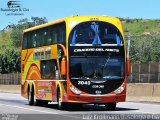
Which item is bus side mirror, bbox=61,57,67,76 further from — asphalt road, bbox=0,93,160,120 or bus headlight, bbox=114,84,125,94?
bus headlight, bbox=114,84,125,94

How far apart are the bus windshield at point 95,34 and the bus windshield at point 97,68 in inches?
28.3

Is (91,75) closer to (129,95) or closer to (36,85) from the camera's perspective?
(36,85)

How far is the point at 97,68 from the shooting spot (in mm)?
25922

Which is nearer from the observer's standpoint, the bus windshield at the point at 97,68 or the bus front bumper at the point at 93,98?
the bus front bumper at the point at 93,98

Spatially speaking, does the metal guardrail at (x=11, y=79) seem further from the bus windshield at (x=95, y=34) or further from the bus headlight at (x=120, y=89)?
the bus headlight at (x=120, y=89)

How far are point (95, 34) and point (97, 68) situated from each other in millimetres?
1490

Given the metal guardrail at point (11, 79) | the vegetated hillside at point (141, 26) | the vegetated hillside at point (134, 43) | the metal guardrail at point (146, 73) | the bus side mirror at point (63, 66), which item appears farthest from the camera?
the vegetated hillside at point (141, 26)

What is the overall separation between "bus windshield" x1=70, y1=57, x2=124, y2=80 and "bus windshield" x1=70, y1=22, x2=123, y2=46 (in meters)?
0.72

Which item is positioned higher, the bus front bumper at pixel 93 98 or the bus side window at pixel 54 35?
the bus side window at pixel 54 35

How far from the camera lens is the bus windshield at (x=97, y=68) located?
25.8 m

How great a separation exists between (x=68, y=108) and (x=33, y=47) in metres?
5.72

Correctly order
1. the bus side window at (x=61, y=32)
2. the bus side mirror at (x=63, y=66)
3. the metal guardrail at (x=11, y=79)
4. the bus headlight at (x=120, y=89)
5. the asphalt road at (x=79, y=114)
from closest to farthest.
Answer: the asphalt road at (x=79, y=114), the bus side mirror at (x=63, y=66), the bus headlight at (x=120, y=89), the bus side window at (x=61, y=32), the metal guardrail at (x=11, y=79)

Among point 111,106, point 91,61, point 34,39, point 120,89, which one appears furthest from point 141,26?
point 91,61

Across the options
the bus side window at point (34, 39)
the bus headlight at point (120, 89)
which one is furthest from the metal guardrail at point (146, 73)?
the bus headlight at point (120, 89)
